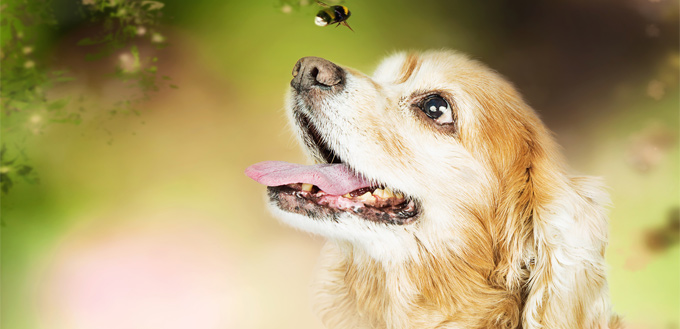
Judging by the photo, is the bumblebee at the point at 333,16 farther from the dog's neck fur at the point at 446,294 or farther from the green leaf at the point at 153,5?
the dog's neck fur at the point at 446,294

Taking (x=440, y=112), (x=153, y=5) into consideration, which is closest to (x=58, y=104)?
(x=153, y=5)

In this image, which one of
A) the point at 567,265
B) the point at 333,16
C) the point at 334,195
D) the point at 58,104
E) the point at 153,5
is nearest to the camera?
the point at 567,265

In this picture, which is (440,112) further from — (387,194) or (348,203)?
(348,203)

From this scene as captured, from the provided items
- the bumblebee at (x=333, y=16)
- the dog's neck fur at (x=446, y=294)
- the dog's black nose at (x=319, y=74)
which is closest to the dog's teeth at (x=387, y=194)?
the dog's neck fur at (x=446, y=294)

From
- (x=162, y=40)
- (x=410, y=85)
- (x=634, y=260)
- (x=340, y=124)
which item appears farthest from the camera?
(x=162, y=40)

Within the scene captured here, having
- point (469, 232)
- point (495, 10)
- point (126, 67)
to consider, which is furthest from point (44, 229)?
point (495, 10)

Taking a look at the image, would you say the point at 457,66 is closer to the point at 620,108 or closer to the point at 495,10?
the point at 495,10

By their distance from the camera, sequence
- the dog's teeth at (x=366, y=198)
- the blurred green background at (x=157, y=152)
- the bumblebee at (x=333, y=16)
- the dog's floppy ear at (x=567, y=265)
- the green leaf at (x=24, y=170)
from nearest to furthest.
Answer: the dog's floppy ear at (x=567, y=265) → the dog's teeth at (x=366, y=198) → the bumblebee at (x=333, y=16) → the blurred green background at (x=157, y=152) → the green leaf at (x=24, y=170)
